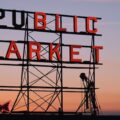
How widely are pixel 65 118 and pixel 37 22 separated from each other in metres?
8.54

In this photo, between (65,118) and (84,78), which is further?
(84,78)

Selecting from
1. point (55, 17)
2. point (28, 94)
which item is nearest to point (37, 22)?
point (55, 17)

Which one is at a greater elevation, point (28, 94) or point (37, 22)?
point (37, 22)

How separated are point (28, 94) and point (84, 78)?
24.5 feet

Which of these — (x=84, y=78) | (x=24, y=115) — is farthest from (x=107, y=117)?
(x=24, y=115)

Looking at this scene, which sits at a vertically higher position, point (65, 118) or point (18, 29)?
point (18, 29)

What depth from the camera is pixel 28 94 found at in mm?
67125

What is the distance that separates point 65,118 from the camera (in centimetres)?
6806

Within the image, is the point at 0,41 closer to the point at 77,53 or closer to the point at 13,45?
the point at 13,45

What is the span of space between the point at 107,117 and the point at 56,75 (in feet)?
20.5

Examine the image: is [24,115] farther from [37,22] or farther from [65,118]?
[37,22]

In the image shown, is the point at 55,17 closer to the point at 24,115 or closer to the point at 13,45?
the point at 13,45

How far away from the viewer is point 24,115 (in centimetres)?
6588

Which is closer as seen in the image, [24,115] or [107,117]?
[24,115]
